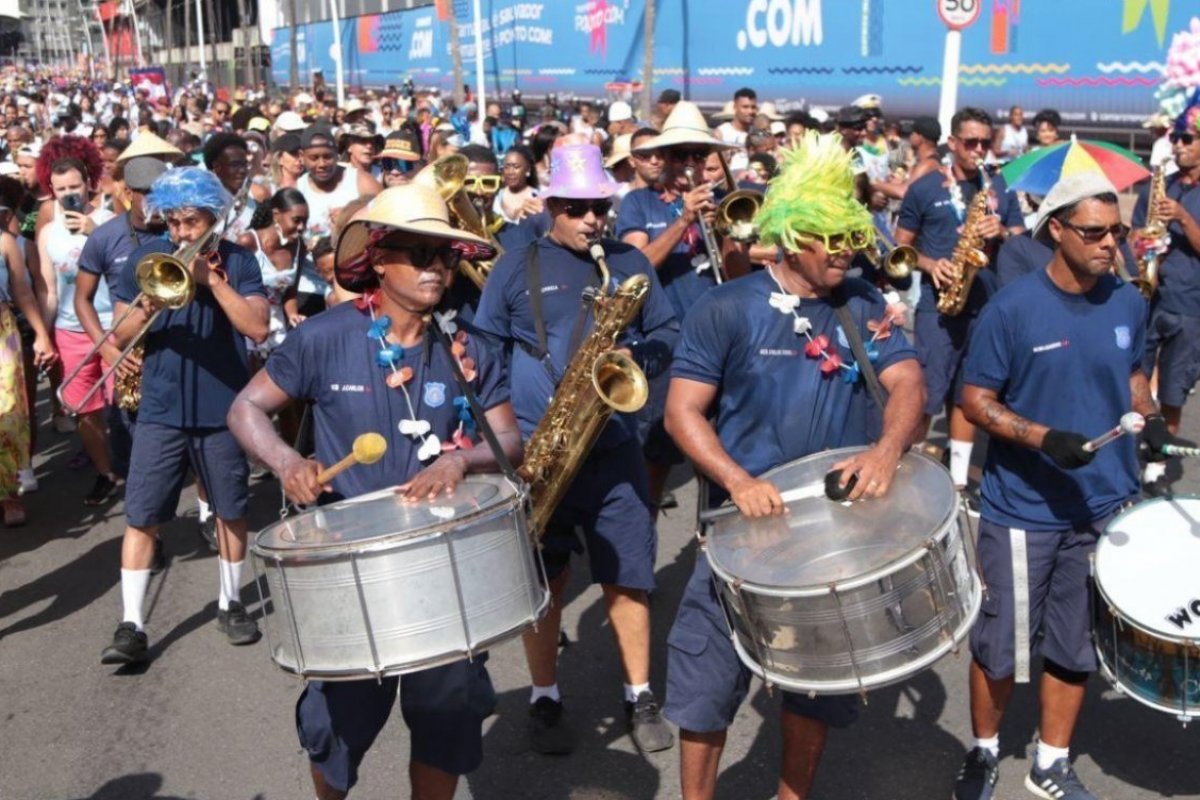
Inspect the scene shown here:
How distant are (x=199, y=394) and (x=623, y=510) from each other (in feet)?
6.61

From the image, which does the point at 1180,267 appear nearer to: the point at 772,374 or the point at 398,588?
the point at 772,374

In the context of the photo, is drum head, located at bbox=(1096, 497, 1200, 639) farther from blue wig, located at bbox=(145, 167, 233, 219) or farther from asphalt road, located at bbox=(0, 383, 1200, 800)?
blue wig, located at bbox=(145, 167, 233, 219)

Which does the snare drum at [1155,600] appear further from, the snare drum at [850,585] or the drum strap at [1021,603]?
the snare drum at [850,585]

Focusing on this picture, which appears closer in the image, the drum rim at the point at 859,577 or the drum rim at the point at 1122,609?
the drum rim at the point at 859,577

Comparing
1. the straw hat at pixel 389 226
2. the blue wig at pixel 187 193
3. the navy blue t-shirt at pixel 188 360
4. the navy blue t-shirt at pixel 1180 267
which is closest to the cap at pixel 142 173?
the navy blue t-shirt at pixel 188 360

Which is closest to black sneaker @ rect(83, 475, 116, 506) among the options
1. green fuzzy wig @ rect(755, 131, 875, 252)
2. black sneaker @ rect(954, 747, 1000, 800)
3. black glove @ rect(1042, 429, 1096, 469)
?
green fuzzy wig @ rect(755, 131, 875, 252)

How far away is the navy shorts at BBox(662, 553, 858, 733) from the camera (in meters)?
3.92

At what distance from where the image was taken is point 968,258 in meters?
7.36

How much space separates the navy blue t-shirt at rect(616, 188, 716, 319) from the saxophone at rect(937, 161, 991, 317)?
148 cm

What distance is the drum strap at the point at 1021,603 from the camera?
4371 mm

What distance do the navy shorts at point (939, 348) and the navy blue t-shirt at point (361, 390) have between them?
4.43 m

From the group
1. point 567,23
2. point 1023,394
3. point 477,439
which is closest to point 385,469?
point 477,439

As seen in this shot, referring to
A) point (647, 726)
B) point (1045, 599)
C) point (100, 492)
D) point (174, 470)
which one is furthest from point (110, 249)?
point (1045, 599)

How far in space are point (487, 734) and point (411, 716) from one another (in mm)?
1432
